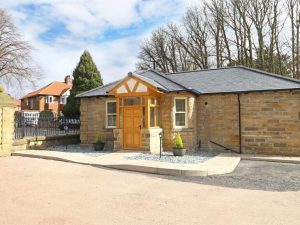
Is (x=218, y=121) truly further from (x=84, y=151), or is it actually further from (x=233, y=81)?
(x=84, y=151)

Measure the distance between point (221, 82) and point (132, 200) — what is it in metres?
11.1

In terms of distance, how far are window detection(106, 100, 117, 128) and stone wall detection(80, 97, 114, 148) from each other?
21 centimetres

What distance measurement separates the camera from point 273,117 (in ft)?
44.3

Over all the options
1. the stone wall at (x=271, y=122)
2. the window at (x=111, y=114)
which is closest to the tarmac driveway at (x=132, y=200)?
the stone wall at (x=271, y=122)

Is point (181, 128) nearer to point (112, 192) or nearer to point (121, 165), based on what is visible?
point (121, 165)

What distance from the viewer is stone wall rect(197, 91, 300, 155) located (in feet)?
43.3

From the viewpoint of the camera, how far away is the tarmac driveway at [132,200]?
197 inches

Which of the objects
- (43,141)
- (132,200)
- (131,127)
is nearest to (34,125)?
(43,141)

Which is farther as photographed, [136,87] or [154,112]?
[154,112]

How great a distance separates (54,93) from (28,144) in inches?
1308

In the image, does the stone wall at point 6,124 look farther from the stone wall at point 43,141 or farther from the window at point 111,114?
the window at point 111,114

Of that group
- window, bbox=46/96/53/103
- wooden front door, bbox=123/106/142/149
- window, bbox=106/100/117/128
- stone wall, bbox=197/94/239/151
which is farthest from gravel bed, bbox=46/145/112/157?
window, bbox=46/96/53/103

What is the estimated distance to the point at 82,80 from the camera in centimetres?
3183

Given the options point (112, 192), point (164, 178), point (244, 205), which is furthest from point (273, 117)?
point (112, 192)
